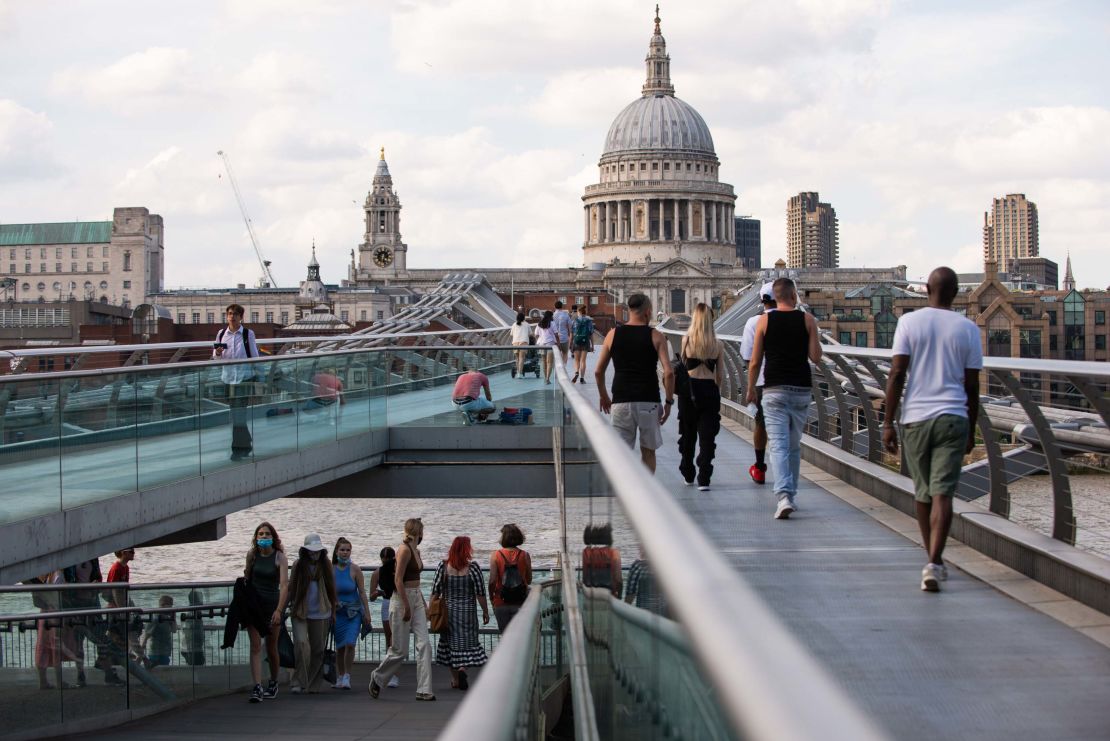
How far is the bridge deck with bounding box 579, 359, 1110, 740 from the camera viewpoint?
15.1 ft

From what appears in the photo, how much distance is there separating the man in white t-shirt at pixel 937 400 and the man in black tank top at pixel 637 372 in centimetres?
225

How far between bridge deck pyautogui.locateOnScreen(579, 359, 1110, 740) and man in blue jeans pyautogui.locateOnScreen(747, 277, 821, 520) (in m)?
0.31

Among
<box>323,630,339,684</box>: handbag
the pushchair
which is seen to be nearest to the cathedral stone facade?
the pushchair

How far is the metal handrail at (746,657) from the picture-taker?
1.09 metres

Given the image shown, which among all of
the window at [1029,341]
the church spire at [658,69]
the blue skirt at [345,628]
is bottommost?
the blue skirt at [345,628]

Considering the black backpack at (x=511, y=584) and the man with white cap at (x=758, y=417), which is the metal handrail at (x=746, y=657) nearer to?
the man with white cap at (x=758, y=417)

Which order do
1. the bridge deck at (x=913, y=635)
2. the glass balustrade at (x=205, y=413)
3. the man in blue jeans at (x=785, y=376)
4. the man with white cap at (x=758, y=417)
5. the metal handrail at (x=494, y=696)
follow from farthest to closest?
the man with white cap at (x=758, y=417), the glass balustrade at (x=205, y=413), the man in blue jeans at (x=785, y=376), the bridge deck at (x=913, y=635), the metal handrail at (x=494, y=696)

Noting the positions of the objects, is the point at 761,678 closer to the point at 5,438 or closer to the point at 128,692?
the point at 5,438

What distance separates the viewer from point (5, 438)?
30.9 ft

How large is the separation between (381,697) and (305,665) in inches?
27.9

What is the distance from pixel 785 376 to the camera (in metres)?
8.99

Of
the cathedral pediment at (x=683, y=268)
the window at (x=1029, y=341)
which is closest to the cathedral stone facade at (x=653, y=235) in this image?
the cathedral pediment at (x=683, y=268)

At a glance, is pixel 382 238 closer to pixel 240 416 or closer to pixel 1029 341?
pixel 1029 341

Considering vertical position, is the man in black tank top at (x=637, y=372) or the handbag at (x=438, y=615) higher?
the man in black tank top at (x=637, y=372)
